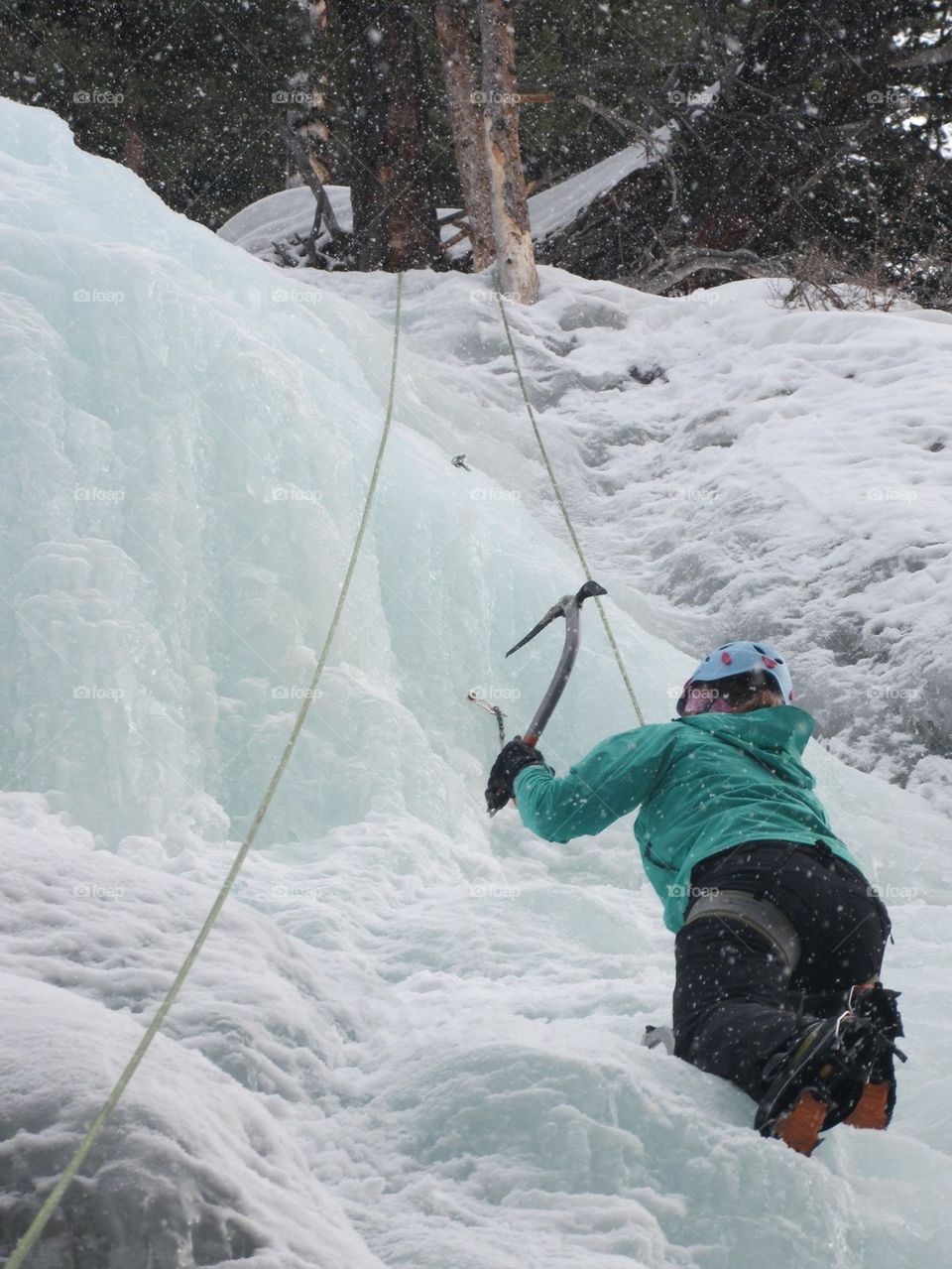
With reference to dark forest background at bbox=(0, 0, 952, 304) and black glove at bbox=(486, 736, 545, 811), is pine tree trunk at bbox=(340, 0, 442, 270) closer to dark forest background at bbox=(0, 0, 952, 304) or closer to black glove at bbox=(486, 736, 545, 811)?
dark forest background at bbox=(0, 0, 952, 304)

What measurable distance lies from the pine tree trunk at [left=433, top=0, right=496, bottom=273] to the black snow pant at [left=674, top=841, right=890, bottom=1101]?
25.4 ft

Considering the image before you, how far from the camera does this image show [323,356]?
227 inches

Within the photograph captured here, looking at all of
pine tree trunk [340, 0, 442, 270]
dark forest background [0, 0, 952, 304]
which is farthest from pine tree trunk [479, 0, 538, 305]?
pine tree trunk [340, 0, 442, 270]

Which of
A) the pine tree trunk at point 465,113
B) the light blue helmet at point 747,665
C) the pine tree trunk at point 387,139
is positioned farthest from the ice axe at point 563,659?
the pine tree trunk at point 387,139

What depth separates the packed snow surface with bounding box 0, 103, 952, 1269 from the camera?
1675 millimetres

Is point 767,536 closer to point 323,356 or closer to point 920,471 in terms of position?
point 920,471

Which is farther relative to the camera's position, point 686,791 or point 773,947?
point 686,791

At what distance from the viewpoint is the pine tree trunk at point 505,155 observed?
8688 millimetres

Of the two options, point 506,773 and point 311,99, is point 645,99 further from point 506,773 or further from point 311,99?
point 506,773

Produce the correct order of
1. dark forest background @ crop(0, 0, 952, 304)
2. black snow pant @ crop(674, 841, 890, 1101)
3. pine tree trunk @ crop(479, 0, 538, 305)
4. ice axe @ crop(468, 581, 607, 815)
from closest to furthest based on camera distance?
black snow pant @ crop(674, 841, 890, 1101), ice axe @ crop(468, 581, 607, 815), pine tree trunk @ crop(479, 0, 538, 305), dark forest background @ crop(0, 0, 952, 304)

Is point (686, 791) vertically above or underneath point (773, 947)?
above

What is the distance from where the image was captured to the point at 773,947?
197 centimetres

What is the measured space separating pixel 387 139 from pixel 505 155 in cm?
150

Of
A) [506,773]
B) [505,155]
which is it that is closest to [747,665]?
[506,773]
